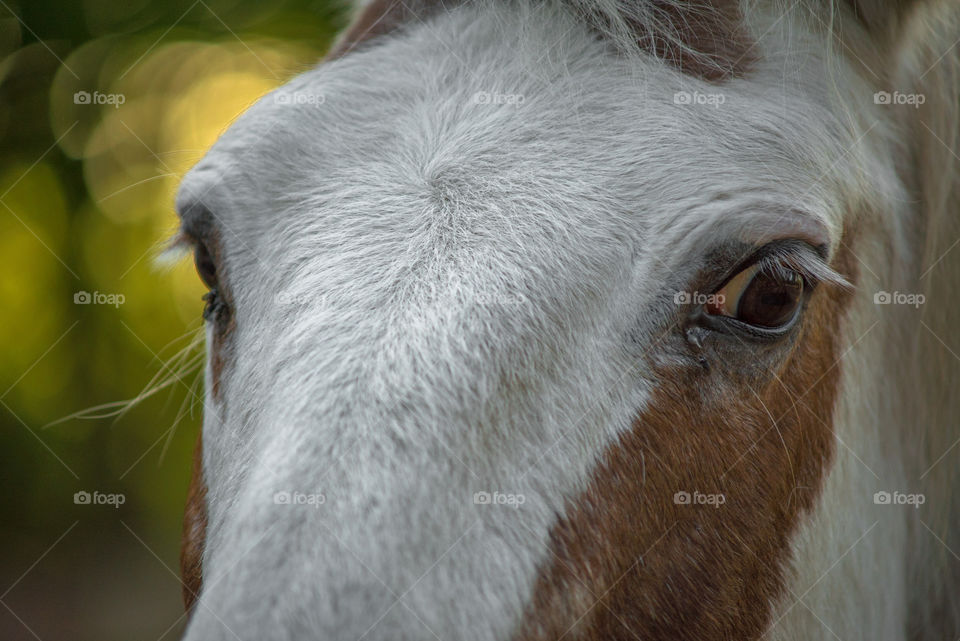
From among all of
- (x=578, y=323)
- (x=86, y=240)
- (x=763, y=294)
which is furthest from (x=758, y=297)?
(x=86, y=240)

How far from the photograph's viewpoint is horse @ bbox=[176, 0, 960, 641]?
4.70 ft

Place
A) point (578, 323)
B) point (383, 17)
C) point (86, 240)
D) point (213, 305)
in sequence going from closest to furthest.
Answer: point (578, 323) → point (213, 305) → point (383, 17) → point (86, 240)

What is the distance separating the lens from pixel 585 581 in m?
1.55

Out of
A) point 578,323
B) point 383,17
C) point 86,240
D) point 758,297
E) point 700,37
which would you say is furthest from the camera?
point 86,240

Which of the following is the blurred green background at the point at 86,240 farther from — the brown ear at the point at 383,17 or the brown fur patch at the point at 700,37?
the brown fur patch at the point at 700,37

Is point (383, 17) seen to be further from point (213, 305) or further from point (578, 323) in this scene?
point (578, 323)

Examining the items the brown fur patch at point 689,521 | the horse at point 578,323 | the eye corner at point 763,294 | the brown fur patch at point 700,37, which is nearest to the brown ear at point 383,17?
the horse at point 578,323

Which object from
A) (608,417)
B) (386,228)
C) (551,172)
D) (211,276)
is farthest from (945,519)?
(211,276)

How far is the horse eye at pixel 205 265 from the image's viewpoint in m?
2.18

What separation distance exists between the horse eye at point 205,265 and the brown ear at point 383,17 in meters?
0.73

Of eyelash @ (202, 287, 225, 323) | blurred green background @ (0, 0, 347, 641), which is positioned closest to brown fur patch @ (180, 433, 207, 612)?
eyelash @ (202, 287, 225, 323)

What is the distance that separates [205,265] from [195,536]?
0.76 metres

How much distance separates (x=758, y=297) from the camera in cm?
174

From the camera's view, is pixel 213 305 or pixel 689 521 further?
pixel 213 305
